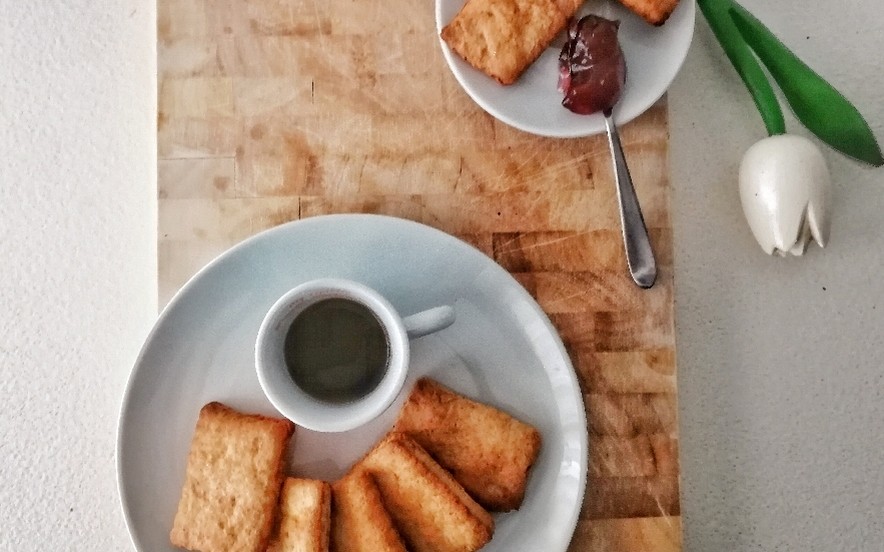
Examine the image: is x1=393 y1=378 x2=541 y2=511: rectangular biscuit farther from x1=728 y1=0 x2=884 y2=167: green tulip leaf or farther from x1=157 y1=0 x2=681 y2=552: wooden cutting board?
x1=728 y1=0 x2=884 y2=167: green tulip leaf

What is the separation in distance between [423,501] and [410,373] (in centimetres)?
15

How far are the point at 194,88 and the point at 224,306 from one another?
282mm

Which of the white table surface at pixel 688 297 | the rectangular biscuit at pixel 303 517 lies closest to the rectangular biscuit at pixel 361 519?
the rectangular biscuit at pixel 303 517

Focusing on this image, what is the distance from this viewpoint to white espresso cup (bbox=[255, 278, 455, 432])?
30.4 inches

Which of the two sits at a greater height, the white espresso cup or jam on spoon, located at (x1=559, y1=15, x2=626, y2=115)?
jam on spoon, located at (x1=559, y1=15, x2=626, y2=115)

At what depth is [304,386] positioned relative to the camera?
848 millimetres

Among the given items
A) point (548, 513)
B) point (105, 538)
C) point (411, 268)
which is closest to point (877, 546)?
point (548, 513)

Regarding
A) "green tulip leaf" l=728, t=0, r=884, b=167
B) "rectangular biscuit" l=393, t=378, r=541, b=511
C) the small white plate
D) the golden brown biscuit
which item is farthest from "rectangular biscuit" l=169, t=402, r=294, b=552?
"green tulip leaf" l=728, t=0, r=884, b=167

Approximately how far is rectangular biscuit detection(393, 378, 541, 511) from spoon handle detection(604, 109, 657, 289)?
0.78 feet

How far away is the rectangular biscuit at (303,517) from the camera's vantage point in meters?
0.82

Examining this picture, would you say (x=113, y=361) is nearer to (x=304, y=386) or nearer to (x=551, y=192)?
(x=304, y=386)

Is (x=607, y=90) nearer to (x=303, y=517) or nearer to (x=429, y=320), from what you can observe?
(x=429, y=320)

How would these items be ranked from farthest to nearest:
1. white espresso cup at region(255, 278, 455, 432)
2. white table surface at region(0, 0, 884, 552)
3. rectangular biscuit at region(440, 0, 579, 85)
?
white table surface at region(0, 0, 884, 552), rectangular biscuit at region(440, 0, 579, 85), white espresso cup at region(255, 278, 455, 432)

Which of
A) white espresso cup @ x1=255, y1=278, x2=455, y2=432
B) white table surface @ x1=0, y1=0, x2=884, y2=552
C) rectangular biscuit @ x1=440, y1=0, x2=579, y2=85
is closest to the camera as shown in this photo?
white espresso cup @ x1=255, y1=278, x2=455, y2=432
